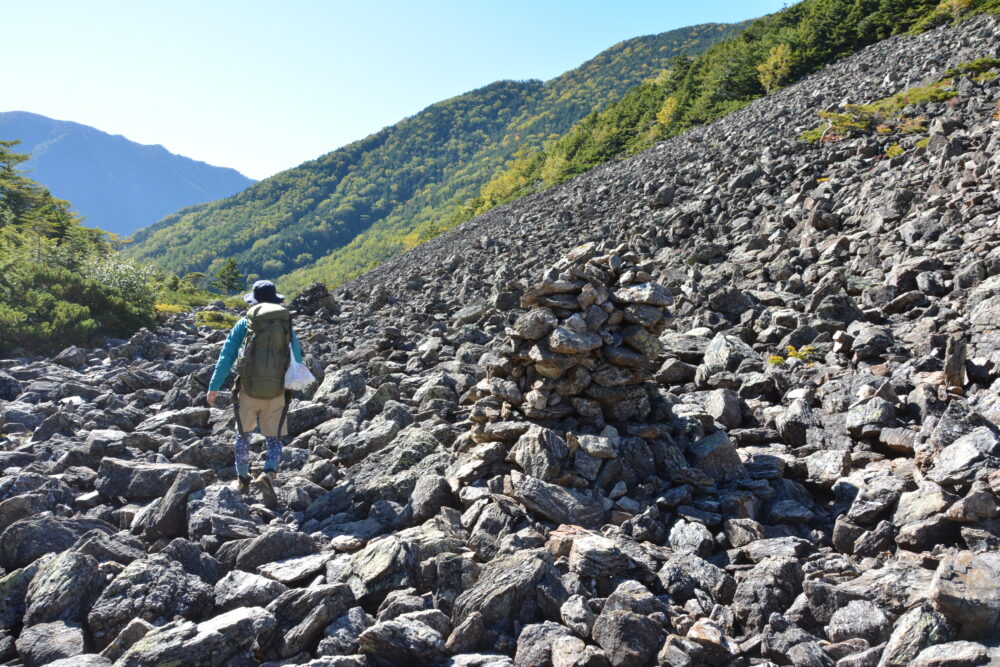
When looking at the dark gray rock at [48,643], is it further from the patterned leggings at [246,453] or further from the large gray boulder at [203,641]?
the patterned leggings at [246,453]

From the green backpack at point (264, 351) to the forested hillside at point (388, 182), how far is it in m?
94.6

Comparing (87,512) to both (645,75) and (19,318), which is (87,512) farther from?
(645,75)

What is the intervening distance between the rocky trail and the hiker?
1.28 ft

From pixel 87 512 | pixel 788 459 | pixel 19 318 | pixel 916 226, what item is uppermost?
pixel 19 318

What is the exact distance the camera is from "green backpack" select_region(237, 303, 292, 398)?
19.8 feet

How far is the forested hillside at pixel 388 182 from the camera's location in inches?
4929

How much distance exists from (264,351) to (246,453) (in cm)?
120

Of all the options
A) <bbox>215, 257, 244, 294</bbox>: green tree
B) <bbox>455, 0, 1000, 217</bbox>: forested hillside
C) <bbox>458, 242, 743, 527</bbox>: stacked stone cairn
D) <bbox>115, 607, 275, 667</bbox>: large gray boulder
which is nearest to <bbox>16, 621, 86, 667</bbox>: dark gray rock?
<bbox>115, 607, 275, 667</bbox>: large gray boulder

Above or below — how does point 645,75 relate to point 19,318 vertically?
above

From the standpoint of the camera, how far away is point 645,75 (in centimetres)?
15750

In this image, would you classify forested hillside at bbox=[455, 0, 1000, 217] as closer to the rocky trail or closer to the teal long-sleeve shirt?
the rocky trail

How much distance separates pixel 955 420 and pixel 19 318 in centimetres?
1881

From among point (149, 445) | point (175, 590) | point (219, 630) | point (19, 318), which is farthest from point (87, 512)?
point (19, 318)

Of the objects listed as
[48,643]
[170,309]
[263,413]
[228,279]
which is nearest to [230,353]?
[263,413]
